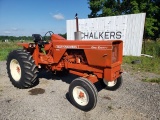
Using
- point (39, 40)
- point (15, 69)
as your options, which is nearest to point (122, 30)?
point (39, 40)

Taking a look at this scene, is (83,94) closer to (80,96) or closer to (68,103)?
(80,96)

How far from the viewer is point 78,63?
175 inches

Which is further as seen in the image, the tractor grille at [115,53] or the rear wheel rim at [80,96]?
the tractor grille at [115,53]

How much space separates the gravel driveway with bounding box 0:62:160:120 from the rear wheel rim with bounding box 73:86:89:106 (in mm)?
196

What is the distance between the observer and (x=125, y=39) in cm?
1030

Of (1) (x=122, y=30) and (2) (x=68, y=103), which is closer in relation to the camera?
(2) (x=68, y=103)

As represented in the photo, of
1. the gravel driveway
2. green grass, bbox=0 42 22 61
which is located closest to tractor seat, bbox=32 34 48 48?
the gravel driveway

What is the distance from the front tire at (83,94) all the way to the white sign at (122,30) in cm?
717

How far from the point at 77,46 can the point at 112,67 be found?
3.41 feet

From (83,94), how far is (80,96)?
0.10m

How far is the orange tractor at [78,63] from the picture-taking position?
12.3 ft

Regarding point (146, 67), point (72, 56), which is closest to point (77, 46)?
point (72, 56)

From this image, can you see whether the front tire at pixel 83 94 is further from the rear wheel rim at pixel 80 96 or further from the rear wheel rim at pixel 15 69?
the rear wheel rim at pixel 15 69

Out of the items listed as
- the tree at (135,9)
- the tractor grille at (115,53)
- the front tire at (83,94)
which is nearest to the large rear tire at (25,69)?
the front tire at (83,94)
